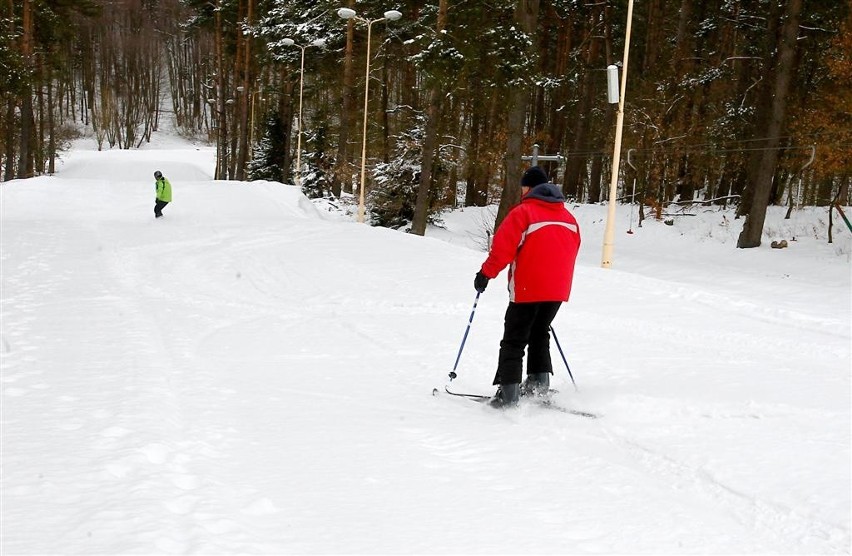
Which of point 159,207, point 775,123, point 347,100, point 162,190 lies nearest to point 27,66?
point 162,190

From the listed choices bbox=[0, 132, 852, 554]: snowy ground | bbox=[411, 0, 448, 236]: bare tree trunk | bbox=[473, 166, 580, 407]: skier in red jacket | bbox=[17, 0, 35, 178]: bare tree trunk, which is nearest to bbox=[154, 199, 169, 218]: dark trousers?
bbox=[411, 0, 448, 236]: bare tree trunk

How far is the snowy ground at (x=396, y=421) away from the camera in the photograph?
3.35m

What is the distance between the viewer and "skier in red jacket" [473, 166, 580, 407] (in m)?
5.16

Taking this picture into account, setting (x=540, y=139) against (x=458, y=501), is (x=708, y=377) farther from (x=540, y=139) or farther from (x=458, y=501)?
(x=540, y=139)

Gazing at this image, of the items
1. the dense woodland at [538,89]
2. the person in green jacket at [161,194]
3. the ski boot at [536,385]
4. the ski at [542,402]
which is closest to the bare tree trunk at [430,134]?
the dense woodland at [538,89]

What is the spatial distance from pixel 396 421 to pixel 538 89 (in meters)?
28.9

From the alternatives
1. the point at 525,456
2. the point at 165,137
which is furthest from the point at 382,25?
the point at 165,137

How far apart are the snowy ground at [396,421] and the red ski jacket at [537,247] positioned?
38.2 inches

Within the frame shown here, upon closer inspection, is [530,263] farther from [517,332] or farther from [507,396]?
[507,396]

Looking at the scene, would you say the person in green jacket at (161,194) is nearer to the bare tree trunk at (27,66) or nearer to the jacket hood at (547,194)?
the bare tree trunk at (27,66)

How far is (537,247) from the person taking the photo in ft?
17.0

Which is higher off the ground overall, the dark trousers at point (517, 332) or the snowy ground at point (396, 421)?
the dark trousers at point (517, 332)

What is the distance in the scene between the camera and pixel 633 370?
21.6 ft

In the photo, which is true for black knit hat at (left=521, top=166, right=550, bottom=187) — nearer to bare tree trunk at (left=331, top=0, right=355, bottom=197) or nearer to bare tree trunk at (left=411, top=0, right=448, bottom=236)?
bare tree trunk at (left=411, top=0, right=448, bottom=236)
